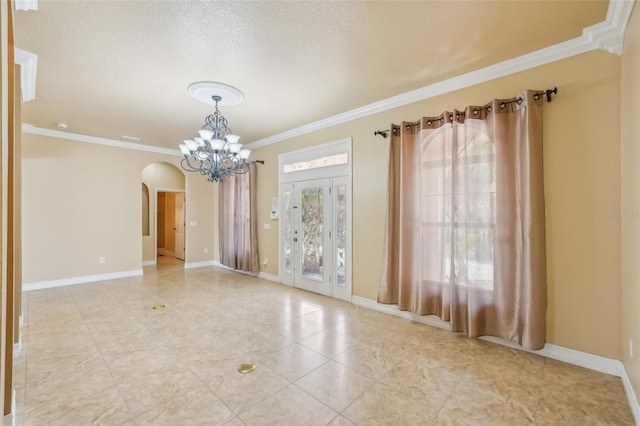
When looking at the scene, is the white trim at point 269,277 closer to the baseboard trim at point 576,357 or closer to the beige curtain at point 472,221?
the beige curtain at point 472,221

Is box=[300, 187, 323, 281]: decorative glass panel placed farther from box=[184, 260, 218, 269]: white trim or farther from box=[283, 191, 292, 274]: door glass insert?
box=[184, 260, 218, 269]: white trim

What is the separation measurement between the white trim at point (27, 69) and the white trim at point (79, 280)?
355 cm

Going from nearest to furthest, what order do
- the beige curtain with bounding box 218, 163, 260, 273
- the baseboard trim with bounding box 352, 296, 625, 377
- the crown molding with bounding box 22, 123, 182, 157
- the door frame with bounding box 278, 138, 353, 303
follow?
the baseboard trim with bounding box 352, 296, 625, 377, the door frame with bounding box 278, 138, 353, 303, the crown molding with bounding box 22, 123, 182, 157, the beige curtain with bounding box 218, 163, 260, 273

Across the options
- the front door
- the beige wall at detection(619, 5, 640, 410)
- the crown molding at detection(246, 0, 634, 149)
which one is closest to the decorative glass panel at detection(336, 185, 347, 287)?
the front door

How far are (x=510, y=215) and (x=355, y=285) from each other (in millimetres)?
2365

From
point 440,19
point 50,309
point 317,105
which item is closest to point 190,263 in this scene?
point 50,309

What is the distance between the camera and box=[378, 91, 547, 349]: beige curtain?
2.78 m

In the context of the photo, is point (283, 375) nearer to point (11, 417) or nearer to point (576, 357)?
point (11, 417)

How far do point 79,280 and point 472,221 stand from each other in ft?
23.4

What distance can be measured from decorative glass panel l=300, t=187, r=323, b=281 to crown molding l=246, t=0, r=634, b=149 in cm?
150

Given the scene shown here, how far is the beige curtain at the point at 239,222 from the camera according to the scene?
6234 mm

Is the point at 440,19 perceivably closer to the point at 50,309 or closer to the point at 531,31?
the point at 531,31

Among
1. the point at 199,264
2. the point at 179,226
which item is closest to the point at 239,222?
the point at 199,264

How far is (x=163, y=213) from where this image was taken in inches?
395
